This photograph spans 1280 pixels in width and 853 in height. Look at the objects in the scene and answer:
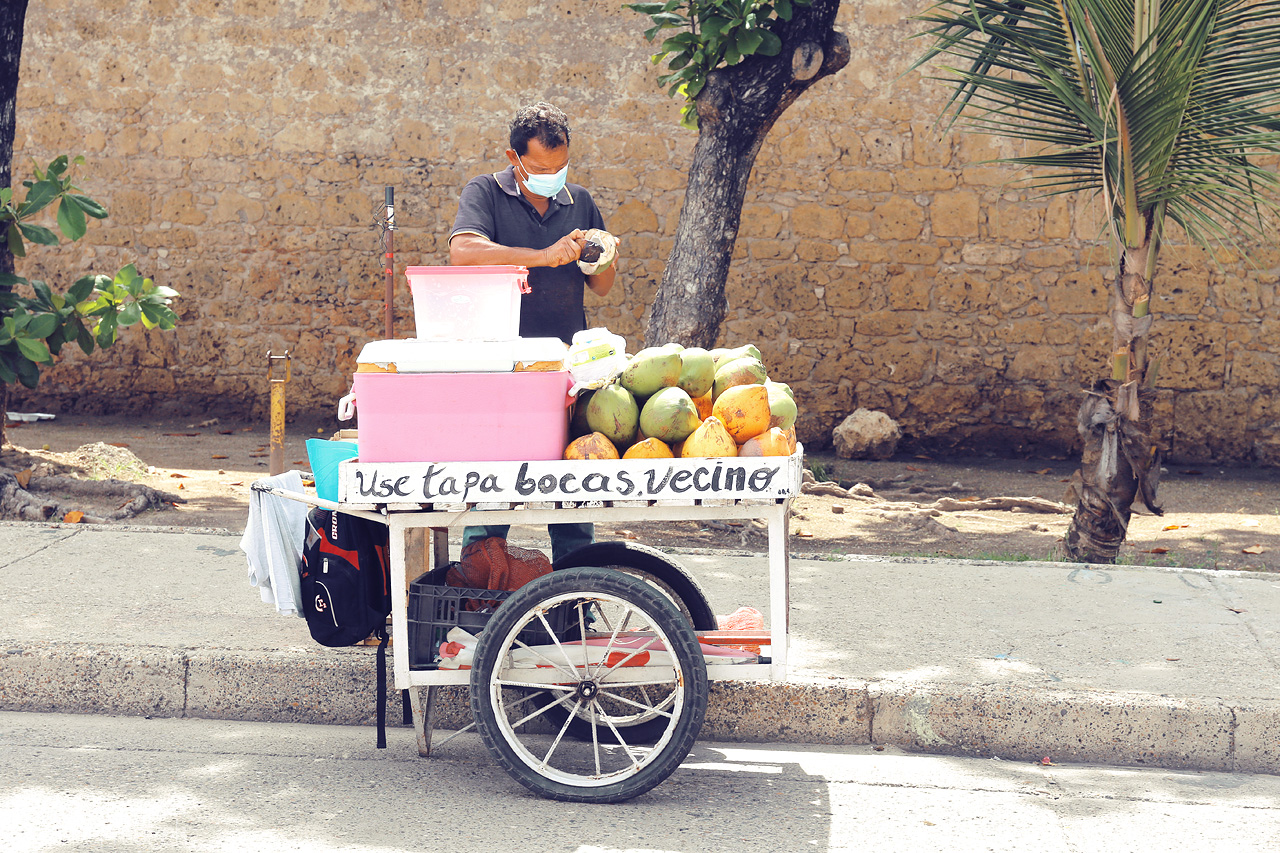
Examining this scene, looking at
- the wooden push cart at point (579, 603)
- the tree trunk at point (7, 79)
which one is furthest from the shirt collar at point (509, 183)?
the tree trunk at point (7, 79)

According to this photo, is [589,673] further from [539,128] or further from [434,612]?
[539,128]

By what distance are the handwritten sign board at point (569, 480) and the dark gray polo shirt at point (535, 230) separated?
3.37 ft

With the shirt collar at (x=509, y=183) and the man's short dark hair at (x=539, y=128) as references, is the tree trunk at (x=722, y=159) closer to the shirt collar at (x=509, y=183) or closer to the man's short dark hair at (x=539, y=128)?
the shirt collar at (x=509, y=183)

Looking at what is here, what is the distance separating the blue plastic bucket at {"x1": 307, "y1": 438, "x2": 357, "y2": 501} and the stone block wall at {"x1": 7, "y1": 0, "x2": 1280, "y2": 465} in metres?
6.74

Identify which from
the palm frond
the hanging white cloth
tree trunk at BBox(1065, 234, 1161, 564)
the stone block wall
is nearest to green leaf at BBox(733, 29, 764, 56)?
the palm frond

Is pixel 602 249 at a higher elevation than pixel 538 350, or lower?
higher

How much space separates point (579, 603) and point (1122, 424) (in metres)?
3.51

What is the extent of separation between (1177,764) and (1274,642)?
98 cm

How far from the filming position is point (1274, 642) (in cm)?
429

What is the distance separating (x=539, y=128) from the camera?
3.82 meters

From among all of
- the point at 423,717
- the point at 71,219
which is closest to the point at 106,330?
the point at 71,219

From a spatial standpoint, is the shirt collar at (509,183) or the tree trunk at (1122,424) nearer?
the shirt collar at (509,183)

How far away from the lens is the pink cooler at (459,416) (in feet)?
10.1

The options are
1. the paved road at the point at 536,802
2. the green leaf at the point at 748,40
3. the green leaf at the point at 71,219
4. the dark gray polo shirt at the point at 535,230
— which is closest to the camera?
the paved road at the point at 536,802
